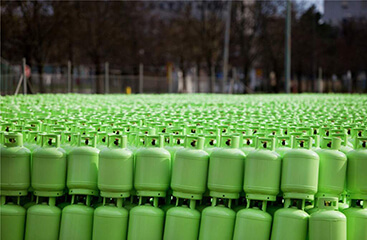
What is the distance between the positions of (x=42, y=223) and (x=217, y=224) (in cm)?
162

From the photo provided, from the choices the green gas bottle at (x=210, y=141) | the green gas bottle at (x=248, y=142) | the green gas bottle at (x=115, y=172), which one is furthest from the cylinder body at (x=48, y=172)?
the green gas bottle at (x=248, y=142)

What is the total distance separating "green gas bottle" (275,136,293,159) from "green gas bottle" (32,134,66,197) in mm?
2083

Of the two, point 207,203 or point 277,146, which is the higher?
point 277,146

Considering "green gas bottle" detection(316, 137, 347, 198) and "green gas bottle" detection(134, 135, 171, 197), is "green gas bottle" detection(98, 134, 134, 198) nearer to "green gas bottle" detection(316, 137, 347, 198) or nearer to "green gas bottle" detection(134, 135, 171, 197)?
"green gas bottle" detection(134, 135, 171, 197)

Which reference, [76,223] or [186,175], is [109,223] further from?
[186,175]

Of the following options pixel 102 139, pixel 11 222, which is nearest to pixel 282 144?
pixel 102 139

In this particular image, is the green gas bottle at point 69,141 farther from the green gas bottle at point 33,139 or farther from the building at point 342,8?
the building at point 342,8

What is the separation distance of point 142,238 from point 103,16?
1663 inches

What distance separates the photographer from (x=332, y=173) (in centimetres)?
525

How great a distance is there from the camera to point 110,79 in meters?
36.1

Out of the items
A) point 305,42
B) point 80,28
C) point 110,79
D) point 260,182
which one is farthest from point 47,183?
point 305,42

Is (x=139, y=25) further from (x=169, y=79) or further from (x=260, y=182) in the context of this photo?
(x=260, y=182)

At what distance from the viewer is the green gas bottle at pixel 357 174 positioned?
5.25 m

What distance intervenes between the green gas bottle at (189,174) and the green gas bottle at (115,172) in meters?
0.42
